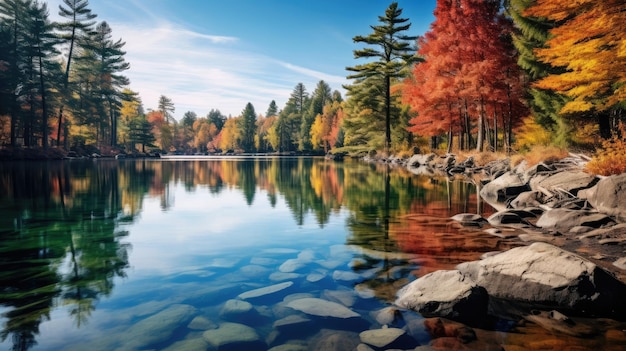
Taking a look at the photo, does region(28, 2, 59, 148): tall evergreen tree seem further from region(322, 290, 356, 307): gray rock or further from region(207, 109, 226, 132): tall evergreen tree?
region(207, 109, 226, 132): tall evergreen tree

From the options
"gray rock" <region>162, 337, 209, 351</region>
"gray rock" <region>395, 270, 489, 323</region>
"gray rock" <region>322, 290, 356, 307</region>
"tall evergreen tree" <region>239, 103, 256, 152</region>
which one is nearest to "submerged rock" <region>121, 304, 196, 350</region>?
"gray rock" <region>162, 337, 209, 351</region>

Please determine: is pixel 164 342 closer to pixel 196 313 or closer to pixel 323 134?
pixel 196 313

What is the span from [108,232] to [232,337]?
23.3 feet

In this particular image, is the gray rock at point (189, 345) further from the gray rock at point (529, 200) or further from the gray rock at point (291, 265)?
the gray rock at point (529, 200)

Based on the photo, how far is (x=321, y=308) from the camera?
5137 millimetres

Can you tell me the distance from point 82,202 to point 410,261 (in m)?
13.1

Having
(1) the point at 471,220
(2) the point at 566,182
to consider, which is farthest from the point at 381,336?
(2) the point at 566,182

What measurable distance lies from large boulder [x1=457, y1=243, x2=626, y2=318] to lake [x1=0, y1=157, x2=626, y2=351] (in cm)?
78

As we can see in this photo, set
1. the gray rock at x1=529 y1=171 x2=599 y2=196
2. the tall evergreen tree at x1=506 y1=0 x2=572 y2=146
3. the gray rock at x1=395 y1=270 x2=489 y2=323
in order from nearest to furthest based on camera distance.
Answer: the gray rock at x1=395 y1=270 x2=489 y2=323 → the gray rock at x1=529 y1=171 x2=599 y2=196 → the tall evergreen tree at x1=506 y1=0 x2=572 y2=146

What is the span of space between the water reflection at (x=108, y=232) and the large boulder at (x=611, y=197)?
11.1 ft

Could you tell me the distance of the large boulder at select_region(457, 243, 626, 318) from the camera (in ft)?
16.1

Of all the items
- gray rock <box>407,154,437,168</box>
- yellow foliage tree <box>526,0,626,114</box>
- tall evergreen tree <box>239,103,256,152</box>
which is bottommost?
gray rock <box>407,154,437,168</box>

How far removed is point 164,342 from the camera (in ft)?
14.1

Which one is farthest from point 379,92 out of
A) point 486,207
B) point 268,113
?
point 268,113
